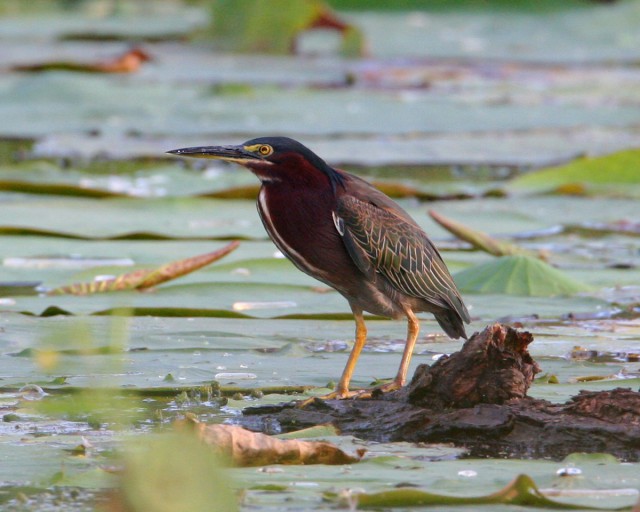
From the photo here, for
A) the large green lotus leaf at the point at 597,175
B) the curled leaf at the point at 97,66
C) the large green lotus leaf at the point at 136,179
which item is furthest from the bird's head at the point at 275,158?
the curled leaf at the point at 97,66

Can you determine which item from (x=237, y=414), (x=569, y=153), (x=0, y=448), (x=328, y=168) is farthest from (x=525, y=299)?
(x=569, y=153)

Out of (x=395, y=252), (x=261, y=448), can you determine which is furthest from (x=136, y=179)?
(x=261, y=448)

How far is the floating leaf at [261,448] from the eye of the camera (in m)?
2.77

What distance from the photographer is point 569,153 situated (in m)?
8.98

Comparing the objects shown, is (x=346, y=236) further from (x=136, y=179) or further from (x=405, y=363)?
(x=136, y=179)

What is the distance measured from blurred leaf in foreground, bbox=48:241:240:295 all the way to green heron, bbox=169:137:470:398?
83cm

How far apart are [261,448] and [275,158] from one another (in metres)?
1.13

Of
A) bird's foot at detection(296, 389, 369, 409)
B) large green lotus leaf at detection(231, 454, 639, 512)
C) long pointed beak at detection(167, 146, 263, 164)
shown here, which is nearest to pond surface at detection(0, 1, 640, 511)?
large green lotus leaf at detection(231, 454, 639, 512)

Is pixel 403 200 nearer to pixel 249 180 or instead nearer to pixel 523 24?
pixel 249 180

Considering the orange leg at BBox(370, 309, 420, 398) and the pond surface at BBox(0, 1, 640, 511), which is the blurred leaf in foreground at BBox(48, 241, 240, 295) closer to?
the pond surface at BBox(0, 1, 640, 511)

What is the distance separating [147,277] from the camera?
4637mm

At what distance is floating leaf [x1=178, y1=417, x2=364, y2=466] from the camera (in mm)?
2773

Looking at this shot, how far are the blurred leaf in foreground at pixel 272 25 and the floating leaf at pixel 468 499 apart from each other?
9958 millimetres

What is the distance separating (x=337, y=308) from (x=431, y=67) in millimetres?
9548
